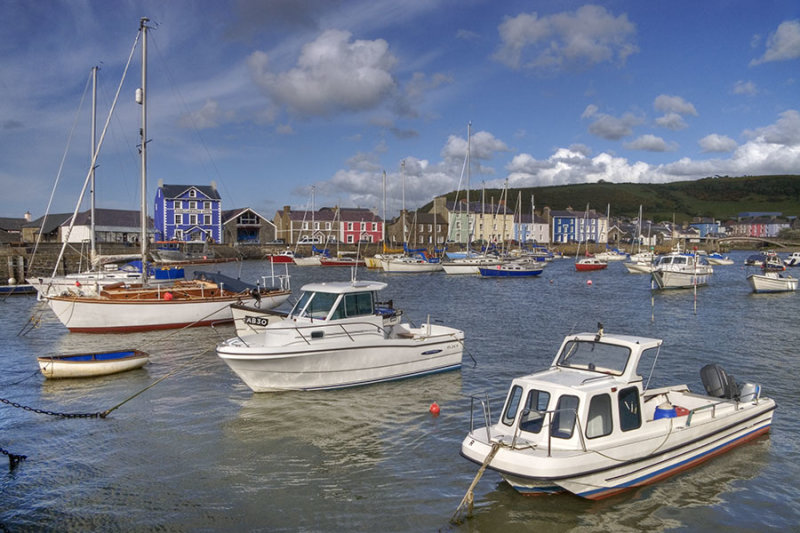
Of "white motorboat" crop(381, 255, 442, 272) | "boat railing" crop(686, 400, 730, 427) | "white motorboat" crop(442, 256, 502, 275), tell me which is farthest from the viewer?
"white motorboat" crop(381, 255, 442, 272)

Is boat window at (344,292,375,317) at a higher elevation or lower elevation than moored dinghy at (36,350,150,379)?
higher

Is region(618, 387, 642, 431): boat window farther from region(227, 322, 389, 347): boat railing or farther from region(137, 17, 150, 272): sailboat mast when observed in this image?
region(137, 17, 150, 272): sailboat mast

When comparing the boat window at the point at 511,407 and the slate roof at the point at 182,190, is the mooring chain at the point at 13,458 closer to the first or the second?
the boat window at the point at 511,407

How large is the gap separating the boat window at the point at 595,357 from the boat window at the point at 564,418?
155 centimetres

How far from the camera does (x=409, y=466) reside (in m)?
11.1

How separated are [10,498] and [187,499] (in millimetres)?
3005

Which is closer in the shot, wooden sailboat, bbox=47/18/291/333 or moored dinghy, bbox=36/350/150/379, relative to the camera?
moored dinghy, bbox=36/350/150/379

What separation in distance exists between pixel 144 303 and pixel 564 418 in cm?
2128

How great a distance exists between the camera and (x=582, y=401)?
917cm

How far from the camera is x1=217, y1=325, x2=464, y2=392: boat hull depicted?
14516mm

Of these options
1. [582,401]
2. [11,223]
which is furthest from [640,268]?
[11,223]

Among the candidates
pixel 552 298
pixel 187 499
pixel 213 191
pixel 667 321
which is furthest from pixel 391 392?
pixel 213 191

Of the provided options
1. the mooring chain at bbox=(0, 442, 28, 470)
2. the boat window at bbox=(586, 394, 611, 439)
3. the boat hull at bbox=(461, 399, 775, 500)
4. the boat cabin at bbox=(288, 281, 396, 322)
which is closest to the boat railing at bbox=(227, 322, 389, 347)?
the boat cabin at bbox=(288, 281, 396, 322)

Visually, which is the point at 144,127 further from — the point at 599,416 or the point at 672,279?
the point at 672,279
